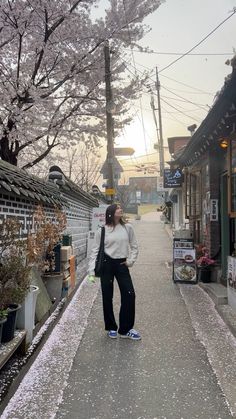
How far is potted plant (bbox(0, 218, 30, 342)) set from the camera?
149 inches

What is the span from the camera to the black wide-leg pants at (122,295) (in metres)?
5.31

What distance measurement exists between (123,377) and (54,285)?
9.08 feet

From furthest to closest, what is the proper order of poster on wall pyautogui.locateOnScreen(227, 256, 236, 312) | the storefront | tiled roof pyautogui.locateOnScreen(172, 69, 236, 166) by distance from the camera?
the storefront → poster on wall pyautogui.locateOnScreen(227, 256, 236, 312) → tiled roof pyautogui.locateOnScreen(172, 69, 236, 166)

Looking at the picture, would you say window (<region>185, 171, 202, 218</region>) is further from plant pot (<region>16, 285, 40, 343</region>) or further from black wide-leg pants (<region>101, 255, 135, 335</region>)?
plant pot (<region>16, 285, 40, 343</region>)

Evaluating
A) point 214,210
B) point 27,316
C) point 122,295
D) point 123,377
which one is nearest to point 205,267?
point 214,210

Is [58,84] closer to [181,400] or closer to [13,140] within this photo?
[13,140]

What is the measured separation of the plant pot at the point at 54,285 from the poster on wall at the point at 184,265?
3386 mm

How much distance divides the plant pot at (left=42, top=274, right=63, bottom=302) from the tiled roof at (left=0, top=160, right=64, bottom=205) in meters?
1.17

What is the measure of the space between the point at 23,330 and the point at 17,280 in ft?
1.98

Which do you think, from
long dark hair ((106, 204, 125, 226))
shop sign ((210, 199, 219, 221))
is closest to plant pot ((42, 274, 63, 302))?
long dark hair ((106, 204, 125, 226))

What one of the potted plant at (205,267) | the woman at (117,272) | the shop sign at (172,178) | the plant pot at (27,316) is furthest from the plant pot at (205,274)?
the shop sign at (172,178)

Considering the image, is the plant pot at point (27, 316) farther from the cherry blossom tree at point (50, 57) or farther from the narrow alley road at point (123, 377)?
the cherry blossom tree at point (50, 57)

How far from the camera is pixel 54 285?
260 inches

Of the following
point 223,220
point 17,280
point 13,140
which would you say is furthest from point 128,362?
point 13,140
